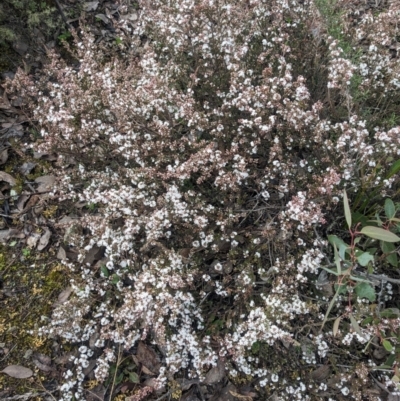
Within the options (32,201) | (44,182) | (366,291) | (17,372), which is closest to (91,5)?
(44,182)

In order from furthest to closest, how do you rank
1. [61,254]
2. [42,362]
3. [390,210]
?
[61,254] → [42,362] → [390,210]

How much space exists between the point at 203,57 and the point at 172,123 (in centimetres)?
57

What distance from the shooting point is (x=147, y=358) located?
3072 millimetres

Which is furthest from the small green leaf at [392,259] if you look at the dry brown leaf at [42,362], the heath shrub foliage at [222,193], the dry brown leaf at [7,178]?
the dry brown leaf at [7,178]

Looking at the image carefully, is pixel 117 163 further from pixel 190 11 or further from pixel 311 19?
pixel 311 19

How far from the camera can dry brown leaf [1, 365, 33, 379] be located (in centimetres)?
304

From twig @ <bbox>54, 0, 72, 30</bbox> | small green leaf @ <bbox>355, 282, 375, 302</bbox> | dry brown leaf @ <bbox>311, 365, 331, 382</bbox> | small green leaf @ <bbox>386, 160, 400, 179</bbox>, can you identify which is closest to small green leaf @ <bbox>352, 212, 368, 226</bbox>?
small green leaf @ <bbox>386, 160, 400, 179</bbox>

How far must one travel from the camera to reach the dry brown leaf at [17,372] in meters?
3.04

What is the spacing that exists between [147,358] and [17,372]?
3.15 ft

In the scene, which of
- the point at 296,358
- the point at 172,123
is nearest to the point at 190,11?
the point at 172,123

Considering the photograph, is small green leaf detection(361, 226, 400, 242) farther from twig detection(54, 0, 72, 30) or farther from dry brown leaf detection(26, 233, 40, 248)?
twig detection(54, 0, 72, 30)

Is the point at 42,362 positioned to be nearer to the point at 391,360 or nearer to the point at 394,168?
the point at 391,360

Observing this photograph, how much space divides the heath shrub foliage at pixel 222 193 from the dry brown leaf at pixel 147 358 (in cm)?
6

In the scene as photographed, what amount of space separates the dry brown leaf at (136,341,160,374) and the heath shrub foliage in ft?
0.19
